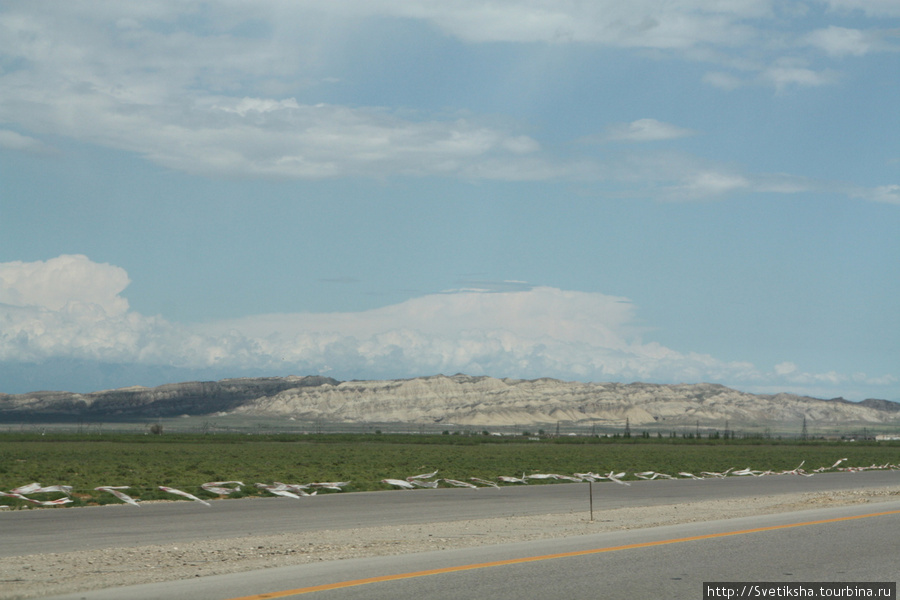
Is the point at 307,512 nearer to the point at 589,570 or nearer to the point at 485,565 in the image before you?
the point at 485,565

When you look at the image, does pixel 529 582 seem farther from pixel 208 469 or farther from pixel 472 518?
pixel 208 469

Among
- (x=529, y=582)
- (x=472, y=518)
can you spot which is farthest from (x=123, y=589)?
(x=472, y=518)

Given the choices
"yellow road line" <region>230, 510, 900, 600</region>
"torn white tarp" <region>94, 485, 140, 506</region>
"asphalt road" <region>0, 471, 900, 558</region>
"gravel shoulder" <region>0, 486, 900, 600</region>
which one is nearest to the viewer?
"yellow road line" <region>230, 510, 900, 600</region>

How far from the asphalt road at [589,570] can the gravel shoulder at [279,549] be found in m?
0.92

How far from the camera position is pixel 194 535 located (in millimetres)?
18406

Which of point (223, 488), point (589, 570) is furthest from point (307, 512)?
point (589, 570)

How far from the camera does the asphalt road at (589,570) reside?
35.0 feet

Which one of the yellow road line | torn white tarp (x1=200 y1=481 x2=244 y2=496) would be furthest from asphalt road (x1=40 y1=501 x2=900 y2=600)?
torn white tarp (x1=200 y1=481 x2=244 y2=496)

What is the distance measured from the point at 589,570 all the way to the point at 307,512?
1306 centimetres

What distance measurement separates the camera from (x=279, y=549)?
15.3m

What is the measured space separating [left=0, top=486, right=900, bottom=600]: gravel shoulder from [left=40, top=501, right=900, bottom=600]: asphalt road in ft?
3.03

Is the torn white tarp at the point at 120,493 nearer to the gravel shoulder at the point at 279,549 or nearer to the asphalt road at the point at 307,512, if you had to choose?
the asphalt road at the point at 307,512

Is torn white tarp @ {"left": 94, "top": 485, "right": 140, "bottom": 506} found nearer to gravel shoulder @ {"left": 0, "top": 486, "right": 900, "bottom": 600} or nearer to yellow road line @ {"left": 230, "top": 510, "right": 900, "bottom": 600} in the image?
gravel shoulder @ {"left": 0, "top": 486, "right": 900, "bottom": 600}

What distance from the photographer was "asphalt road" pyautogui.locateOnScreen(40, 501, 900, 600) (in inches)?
420
